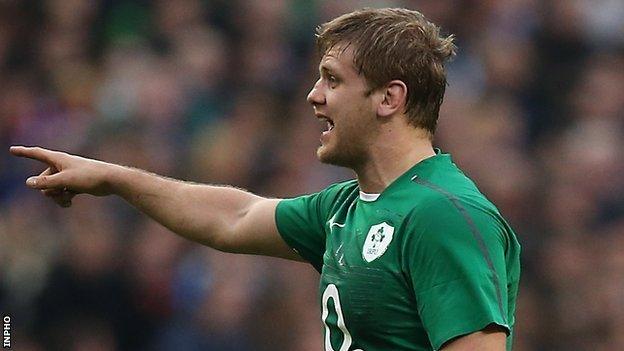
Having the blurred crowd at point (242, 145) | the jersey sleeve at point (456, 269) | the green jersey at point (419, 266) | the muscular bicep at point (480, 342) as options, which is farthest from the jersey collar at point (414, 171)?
the blurred crowd at point (242, 145)

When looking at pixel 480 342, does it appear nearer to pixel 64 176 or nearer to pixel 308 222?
pixel 308 222

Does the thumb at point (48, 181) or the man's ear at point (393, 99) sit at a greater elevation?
the man's ear at point (393, 99)

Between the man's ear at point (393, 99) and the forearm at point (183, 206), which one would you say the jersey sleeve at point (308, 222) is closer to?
the forearm at point (183, 206)

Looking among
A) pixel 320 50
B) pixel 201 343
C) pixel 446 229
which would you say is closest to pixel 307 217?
pixel 320 50

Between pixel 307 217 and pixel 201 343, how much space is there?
Result: 10.3 feet

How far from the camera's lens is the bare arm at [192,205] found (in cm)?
439

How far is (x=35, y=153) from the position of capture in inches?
169

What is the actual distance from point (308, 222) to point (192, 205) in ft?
1.49

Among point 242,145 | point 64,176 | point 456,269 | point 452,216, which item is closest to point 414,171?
point 452,216

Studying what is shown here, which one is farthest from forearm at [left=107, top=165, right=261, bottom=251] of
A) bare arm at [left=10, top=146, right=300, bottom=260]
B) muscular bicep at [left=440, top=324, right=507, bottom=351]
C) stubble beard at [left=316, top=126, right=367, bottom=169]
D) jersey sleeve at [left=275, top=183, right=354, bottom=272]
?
muscular bicep at [left=440, top=324, right=507, bottom=351]

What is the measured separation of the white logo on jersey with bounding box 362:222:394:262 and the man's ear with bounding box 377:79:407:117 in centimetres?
Answer: 34

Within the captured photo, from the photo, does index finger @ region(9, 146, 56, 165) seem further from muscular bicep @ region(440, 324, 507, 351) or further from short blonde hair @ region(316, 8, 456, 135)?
muscular bicep @ region(440, 324, 507, 351)

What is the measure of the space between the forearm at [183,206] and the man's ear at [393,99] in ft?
2.92

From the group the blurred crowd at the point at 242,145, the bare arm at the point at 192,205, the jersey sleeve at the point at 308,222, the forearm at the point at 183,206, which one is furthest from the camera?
the blurred crowd at the point at 242,145
